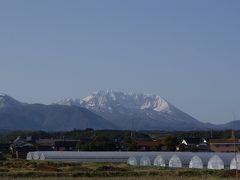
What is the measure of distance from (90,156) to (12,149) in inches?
959

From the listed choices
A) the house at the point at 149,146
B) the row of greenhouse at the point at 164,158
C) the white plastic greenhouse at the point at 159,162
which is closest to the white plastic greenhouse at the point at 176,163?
the row of greenhouse at the point at 164,158

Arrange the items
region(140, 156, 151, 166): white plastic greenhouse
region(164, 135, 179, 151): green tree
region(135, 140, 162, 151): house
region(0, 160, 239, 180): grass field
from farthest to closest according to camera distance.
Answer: region(135, 140, 162, 151): house → region(164, 135, 179, 151): green tree → region(140, 156, 151, 166): white plastic greenhouse → region(0, 160, 239, 180): grass field

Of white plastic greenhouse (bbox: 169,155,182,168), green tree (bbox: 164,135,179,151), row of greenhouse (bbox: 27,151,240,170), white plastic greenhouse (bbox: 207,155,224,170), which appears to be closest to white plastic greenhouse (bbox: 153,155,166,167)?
row of greenhouse (bbox: 27,151,240,170)

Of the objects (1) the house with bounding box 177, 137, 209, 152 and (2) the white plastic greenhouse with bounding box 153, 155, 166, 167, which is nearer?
(2) the white plastic greenhouse with bounding box 153, 155, 166, 167

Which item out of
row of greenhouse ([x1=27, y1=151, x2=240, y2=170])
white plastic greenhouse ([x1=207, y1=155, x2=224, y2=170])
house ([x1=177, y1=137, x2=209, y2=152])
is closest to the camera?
white plastic greenhouse ([x1=207, y1=155, x2=224, y2=170])

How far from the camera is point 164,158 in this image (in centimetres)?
5750

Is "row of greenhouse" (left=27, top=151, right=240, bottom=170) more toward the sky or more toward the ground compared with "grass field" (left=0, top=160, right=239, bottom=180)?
more toward the sky

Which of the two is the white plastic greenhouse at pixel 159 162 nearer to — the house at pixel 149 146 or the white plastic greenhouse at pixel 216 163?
the white plastic greenhouse at pixel 216 163

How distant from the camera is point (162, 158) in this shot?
183 feet

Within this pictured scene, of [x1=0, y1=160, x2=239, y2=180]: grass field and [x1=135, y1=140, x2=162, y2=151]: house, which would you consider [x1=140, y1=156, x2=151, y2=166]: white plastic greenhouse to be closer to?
[x1=0, y1=160, x2=239, y2=180]: grass field

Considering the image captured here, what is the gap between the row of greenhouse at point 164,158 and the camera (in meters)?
49.3

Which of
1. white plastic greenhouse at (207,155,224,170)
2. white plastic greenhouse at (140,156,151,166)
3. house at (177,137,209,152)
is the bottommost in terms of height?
white plastic greenhouse at (207,155,224,170)

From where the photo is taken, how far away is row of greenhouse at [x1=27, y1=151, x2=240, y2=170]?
49281 mm

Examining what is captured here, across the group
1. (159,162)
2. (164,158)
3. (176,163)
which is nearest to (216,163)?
(176,163)
